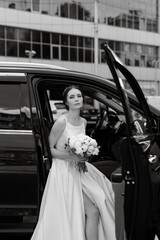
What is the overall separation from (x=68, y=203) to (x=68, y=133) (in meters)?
0.54

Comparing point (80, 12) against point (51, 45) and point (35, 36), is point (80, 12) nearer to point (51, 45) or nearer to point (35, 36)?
point (51, 45)

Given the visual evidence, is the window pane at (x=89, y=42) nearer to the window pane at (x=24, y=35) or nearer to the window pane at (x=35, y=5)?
the window pane at (x=35, y=5)

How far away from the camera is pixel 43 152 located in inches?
130

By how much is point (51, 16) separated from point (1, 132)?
32.5 metres

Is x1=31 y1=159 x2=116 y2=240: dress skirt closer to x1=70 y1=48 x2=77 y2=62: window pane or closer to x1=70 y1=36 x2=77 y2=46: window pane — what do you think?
x1=70 y1=48 x2=77 y2=62: window pane

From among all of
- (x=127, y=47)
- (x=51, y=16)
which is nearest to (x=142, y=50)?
(x=127, y=47)

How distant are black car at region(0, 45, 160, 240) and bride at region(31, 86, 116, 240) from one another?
11 cm

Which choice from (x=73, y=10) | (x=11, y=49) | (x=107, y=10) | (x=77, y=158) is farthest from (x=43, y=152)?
(x=107, y=10)

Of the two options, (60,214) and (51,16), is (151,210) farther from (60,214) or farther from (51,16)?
(51,16)

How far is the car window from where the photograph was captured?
130 inches

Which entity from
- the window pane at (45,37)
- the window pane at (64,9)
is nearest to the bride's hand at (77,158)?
the window pane at (45,37)

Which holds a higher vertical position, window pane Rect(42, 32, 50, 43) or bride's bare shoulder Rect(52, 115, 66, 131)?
window pane Rect(42, 32, 50, 43)

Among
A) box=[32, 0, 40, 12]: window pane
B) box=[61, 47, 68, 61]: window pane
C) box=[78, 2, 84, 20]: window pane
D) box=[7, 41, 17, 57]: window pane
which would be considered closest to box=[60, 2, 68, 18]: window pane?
box=[78, 2, 84, 20]: window pane

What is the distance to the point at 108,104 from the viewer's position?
3982 millimetres
